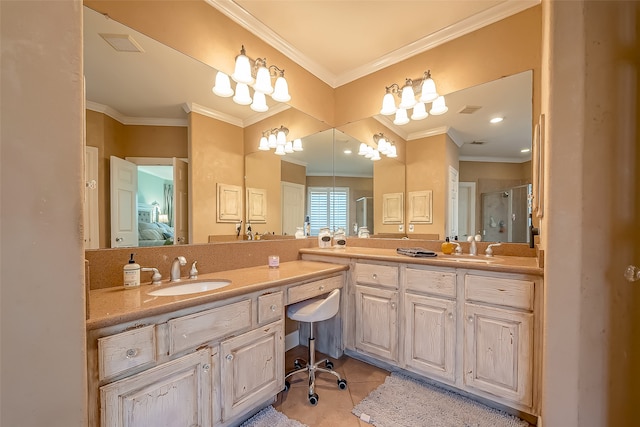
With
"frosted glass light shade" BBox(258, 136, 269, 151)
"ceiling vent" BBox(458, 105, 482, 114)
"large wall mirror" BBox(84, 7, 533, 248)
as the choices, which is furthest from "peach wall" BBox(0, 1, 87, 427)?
"ceiling vent" BBox(458, 105, 482, 114)

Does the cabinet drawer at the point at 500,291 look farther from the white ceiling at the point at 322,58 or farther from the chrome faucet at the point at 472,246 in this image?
the white ceiling at the point at 322,58

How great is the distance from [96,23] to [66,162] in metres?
1.18

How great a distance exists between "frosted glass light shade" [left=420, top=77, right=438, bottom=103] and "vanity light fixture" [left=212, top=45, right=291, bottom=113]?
121 centimetres

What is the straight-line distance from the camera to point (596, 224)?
1067mm

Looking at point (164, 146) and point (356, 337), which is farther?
point (356, 337)

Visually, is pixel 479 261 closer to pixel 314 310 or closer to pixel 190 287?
pixel 314 310

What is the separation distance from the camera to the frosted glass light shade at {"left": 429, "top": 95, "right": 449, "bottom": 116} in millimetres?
2271

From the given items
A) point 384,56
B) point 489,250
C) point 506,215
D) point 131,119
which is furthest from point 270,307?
point 384,56

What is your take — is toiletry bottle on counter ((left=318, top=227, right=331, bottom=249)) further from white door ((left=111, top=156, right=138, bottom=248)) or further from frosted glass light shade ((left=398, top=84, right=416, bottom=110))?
white door ((left=111, top=156, right=138, bottom=248))

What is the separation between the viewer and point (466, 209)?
7.25ft

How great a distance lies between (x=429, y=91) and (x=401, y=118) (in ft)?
1.11

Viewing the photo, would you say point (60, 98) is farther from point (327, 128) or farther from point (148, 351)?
point (327, 128)

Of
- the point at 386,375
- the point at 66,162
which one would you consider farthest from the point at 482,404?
the point at 66,162

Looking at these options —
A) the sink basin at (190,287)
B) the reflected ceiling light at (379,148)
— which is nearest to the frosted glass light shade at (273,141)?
the reflected ceiling light at (379,148)
